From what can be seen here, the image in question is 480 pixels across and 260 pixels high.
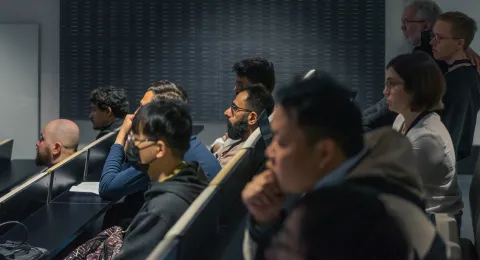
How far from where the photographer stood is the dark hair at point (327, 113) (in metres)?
1.40

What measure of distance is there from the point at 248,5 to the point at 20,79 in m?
2.21

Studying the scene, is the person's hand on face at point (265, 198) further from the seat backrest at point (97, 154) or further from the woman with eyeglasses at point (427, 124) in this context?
the seat backrest at point (97, 154)

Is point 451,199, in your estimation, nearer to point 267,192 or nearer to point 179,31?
point 267,192

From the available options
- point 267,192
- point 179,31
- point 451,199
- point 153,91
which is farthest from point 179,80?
point 267,192

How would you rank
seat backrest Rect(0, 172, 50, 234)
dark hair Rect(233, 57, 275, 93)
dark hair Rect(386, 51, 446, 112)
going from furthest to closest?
1. dark hair Rect(233, 57, 275, 93)
2. seat backrest Rect(0, 172, 50, 234)
3. dark hair Rect(386, 51, 446, 112)

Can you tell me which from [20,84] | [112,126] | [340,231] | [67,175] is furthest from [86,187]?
[340,231]

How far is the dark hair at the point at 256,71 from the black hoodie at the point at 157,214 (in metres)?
1.82

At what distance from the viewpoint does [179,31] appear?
21.2ft

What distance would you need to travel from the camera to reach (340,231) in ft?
2.88

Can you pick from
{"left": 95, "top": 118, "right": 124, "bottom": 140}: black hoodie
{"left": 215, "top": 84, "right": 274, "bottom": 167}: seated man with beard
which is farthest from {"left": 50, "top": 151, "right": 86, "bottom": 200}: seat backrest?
{"left": 215, "top": 84, "right": 274, "bottom": 167}: seated man with beard

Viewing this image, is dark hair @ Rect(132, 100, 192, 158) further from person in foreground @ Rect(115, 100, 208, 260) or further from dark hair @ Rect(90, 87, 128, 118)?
dark hair @ Rect(90, 87, 128, 118)

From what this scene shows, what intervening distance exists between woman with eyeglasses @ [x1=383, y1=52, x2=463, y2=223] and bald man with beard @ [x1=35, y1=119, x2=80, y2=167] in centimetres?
250

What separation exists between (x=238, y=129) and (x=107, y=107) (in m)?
1.56

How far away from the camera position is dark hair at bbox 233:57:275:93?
13.8ft
